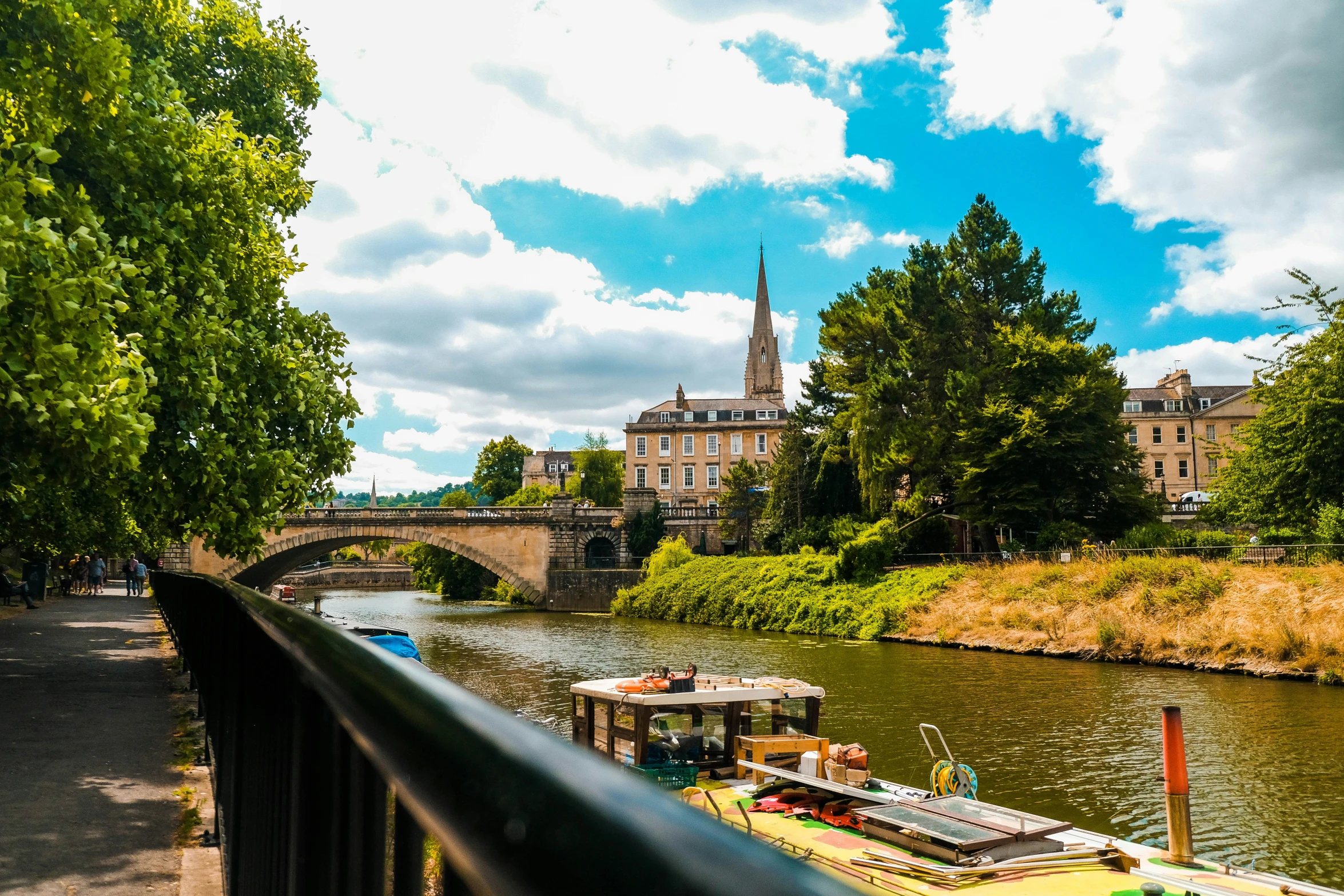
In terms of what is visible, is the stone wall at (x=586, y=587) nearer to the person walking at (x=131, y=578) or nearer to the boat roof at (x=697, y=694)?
the person walking at (x=131, y=578)

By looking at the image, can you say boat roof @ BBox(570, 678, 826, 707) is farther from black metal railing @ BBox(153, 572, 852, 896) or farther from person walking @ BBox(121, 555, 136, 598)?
person walking @ BBox(121, 555, 136, 598)

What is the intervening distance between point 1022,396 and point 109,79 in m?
34.4

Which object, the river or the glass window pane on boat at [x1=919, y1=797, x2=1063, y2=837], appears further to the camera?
the river

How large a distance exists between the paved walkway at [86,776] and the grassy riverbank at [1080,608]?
832 inches

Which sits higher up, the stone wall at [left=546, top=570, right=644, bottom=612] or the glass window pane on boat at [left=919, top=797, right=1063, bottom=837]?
the stone wall at [left=546, top=570, right=644, bottom=612]

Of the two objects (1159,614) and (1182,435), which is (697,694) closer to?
(1159,614)

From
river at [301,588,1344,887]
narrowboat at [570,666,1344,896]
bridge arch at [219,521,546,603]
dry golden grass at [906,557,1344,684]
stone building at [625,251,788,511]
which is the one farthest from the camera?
stone building at [625,251,788,511]

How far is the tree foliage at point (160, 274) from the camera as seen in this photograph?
27.1 ft

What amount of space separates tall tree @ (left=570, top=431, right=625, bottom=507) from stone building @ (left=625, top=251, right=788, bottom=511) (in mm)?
6091

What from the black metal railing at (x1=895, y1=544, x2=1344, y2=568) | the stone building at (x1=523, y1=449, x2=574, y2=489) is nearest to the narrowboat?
the black metal railing at (x1=895, y1=544, x2=1344, y2=568)

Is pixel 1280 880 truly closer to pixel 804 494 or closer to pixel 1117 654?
pixel 1117 654

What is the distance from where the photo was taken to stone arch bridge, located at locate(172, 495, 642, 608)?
52219 mm

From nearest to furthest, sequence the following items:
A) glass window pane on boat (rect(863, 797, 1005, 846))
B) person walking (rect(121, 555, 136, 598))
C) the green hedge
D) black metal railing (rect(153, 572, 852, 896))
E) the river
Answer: black metal railing (rect(153, 572, 852, 896)) < glass window pane on boat (rect(863, 797, 1005, 846)) < the river < the green hedge < person walking (rect(121, 555, 136, 598))

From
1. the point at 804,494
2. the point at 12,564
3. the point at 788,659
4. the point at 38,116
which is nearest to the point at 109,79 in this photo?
the point at 38,116
